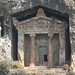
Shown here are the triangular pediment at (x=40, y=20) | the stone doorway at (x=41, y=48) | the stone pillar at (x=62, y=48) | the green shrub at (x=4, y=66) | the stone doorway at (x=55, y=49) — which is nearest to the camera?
the green shrub at (x=4, y=66)

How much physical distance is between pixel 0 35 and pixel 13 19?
6.96ft

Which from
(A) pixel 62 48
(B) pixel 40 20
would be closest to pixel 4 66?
(B) pixel 40 20

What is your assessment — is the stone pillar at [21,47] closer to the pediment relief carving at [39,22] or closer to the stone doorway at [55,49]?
the pediment relief carving at [39,22]

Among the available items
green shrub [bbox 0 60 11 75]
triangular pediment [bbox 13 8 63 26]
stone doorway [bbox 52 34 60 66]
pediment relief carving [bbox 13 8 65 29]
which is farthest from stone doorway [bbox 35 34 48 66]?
green shrub [bbox 0 60 11 75]

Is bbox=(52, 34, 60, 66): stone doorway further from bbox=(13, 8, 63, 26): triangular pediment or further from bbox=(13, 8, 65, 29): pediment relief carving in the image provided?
bbox=(13, 8, 63, 26): triangular pediment

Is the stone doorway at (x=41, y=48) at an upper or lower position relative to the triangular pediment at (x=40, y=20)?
lower

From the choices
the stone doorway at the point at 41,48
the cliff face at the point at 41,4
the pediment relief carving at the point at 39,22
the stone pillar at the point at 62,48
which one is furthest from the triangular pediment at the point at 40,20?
the stone doorway at the point at 41,48

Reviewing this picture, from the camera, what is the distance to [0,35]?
39.1 metres

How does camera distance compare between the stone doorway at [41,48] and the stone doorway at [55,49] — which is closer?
the stone doorway at [55,49]

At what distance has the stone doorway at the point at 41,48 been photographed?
39750 millimetres

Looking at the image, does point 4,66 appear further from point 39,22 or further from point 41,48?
point 39,22

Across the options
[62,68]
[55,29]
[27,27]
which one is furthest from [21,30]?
[62,68]

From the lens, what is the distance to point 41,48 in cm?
3991

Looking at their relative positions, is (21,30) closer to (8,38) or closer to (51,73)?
(8,38)
